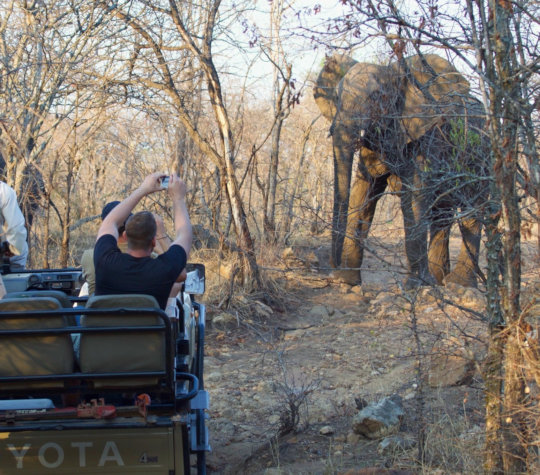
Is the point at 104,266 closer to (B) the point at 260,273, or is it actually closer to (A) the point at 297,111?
(B) the point at 260,273

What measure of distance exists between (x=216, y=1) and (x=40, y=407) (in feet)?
21.2

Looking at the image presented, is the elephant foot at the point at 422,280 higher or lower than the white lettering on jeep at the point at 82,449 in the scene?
higher

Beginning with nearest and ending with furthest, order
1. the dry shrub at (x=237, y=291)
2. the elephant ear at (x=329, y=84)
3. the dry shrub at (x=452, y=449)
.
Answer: the dry shrub at (x=452, y=449), the dry shrub at (x=237, y=291), the elephant ear at (x=329, y=84)

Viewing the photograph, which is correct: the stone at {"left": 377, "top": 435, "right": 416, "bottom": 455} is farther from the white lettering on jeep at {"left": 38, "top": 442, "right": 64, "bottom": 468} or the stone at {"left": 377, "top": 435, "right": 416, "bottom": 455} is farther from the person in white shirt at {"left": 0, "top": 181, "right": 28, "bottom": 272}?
the person in white shirt at {"left": 0, "top": 181, "right": 28, "bottom": 272}

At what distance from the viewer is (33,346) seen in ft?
11.6

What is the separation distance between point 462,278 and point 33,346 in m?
5.76

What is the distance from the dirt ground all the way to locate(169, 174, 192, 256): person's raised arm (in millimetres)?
675

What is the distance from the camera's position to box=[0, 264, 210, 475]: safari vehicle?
3490mm

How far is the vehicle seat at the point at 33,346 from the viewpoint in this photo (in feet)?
11.6

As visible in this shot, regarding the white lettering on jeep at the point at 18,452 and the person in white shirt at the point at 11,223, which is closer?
the white lettering on jeep at the point at 18,452

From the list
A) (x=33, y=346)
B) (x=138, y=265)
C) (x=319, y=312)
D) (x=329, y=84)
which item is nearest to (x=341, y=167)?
(x=329, y=84)

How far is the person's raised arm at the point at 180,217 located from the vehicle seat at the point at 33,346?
85 cm

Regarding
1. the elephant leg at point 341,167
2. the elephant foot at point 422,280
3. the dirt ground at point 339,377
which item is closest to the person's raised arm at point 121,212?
the dirt ground at point 339,377

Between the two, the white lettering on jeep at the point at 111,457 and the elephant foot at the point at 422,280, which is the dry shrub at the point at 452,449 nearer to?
the elephant foot at the point at 422,280
